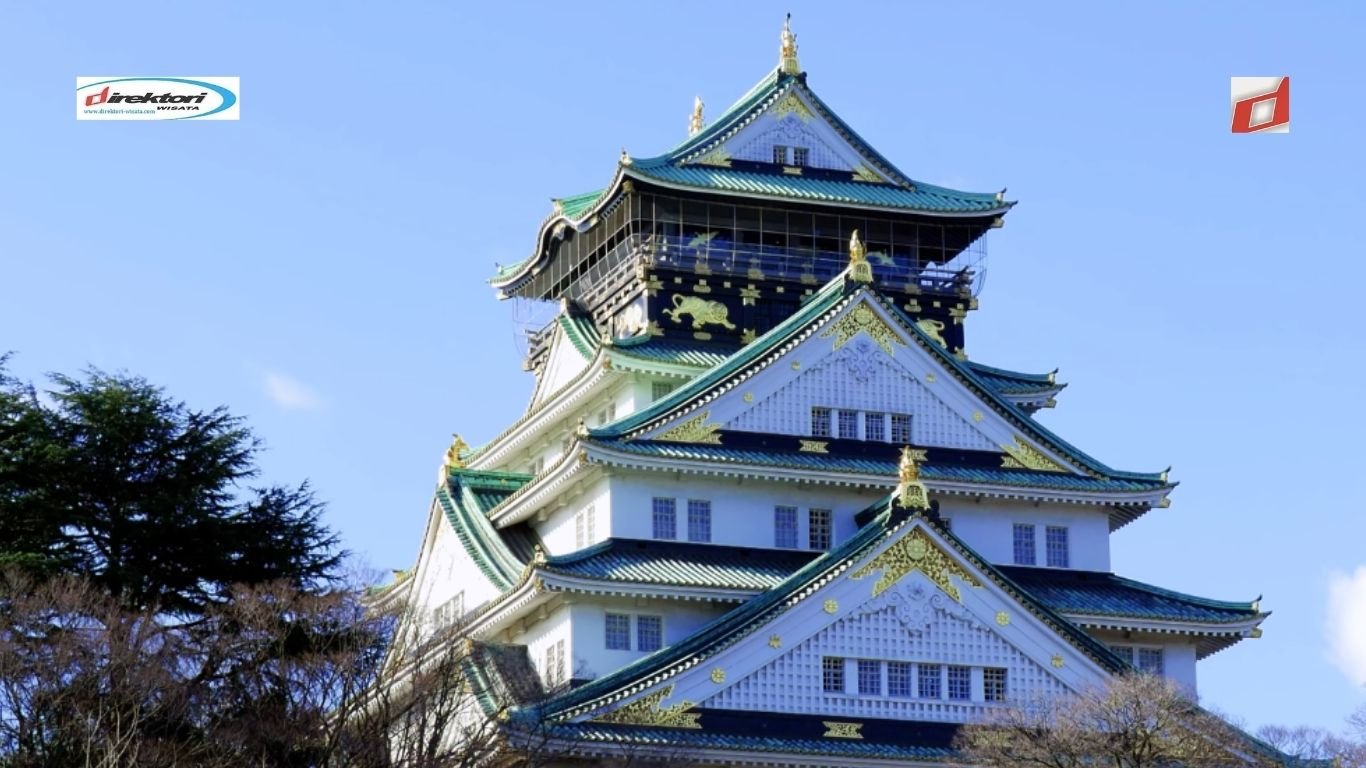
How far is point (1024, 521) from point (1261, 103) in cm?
1233

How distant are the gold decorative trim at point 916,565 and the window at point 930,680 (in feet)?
5.61

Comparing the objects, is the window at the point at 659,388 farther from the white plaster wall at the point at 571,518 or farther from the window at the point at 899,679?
the window at the point at 899,679

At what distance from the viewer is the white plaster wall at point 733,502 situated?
214 feet

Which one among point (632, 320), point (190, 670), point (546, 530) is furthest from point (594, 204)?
point (190, 670)

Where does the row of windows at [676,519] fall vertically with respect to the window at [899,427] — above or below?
below

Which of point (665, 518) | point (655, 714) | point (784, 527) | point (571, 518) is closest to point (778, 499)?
point (784, 527)

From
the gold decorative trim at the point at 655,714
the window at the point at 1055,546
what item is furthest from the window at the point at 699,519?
the window at the point at 1055,546

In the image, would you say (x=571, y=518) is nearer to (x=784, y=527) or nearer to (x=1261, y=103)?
(x=784, y=527)

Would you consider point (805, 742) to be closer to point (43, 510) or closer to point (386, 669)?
point (386, 669)

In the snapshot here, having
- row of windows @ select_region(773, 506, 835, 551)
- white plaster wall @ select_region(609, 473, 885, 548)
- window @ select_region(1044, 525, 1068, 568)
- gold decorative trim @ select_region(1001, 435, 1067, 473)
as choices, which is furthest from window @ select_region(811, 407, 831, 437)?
window @ select_region(1044, 525, 1068, 568)

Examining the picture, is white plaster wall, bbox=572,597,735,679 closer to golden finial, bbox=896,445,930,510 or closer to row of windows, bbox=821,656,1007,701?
row of windows, bbox=821,656,1007,701

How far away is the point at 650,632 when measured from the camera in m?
64.1

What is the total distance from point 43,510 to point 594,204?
57.9 ft

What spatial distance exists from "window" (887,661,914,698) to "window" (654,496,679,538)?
6585 millimetres
